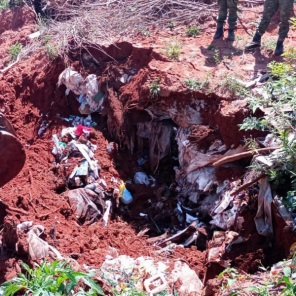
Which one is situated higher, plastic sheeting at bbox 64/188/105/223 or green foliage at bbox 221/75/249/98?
green foliage at bbox 221/75/249/98

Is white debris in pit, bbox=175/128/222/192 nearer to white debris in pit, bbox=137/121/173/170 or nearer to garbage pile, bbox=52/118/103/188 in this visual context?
white debris in pit, bbox=137/121/173/170

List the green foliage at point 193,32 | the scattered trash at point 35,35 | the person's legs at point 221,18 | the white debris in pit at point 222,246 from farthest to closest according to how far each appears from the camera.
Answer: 1. the scattered trash at point 35,35
2. the green foliage at point 193,32
3. the person's legs at point 221,18
4. the white debris in pit at point 222,246

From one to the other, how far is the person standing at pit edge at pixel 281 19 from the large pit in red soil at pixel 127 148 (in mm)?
1093

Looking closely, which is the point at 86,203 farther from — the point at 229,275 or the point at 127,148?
the point at 229,275

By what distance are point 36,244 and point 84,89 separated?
2.73m

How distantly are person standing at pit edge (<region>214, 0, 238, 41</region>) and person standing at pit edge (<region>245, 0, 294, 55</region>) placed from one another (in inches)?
15.6

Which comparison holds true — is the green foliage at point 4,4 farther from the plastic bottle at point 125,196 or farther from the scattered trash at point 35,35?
the plastic bottle at point 125,196

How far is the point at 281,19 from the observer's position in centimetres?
652

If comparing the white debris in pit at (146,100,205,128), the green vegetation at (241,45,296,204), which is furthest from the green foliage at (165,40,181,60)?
the green vegetation at (241,45,296,204)

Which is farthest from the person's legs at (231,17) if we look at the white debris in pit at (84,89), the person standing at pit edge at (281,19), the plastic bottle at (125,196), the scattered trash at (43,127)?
the scattered trash at (43,127)

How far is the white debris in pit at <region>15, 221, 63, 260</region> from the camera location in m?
4.78

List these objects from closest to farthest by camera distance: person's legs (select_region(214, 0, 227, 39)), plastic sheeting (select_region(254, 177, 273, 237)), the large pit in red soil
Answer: plastic sheeting (select_region(254, 177, 273, 237)) → the large pit in red soil → person's legs (select_region(214, 0, 227, 39))

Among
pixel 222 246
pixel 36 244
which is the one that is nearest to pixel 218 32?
pixel 222 246

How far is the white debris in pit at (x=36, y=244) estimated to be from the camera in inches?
188
